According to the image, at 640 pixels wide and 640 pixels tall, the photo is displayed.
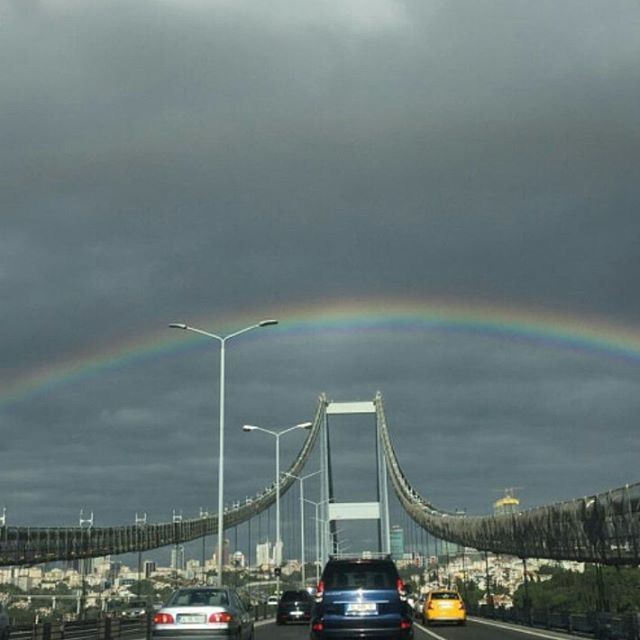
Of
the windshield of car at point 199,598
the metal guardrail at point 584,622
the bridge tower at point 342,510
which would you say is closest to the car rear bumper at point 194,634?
the windshield of car at point 199,598

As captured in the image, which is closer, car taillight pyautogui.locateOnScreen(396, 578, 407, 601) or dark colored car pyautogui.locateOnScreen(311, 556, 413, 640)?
dark colored car pyautogui.locateOnScreen(311, 556, 413, 640)

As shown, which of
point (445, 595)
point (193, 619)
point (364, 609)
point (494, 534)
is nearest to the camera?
point (364, 609)

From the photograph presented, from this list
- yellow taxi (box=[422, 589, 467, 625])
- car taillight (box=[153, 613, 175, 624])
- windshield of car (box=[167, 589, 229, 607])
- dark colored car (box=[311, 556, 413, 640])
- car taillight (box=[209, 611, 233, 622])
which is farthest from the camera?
yellow taxi (box=[422, 589, 467, 625])

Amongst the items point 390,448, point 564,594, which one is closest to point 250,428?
point 564,594

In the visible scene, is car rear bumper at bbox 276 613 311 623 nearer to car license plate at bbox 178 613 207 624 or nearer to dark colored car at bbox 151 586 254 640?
dark colored car at bbox 151 586 254 640

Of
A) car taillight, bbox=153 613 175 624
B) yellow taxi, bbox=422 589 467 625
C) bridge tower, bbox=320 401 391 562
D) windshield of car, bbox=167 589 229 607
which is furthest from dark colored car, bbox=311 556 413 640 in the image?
bridge tower, bbox=320 401 391 562

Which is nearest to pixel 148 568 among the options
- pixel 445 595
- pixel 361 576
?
pixel 445 595

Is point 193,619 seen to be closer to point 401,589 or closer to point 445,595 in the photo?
point 401,589
